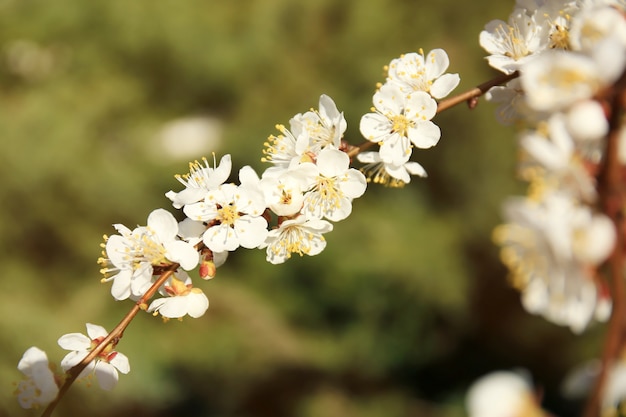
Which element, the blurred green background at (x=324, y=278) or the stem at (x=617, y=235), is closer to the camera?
the stem at (x=617, y=235)

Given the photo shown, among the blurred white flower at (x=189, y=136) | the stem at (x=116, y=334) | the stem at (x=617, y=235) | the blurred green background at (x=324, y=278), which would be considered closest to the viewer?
the stem at (x=617, y=235)

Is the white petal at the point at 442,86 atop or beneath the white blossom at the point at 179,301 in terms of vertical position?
atop

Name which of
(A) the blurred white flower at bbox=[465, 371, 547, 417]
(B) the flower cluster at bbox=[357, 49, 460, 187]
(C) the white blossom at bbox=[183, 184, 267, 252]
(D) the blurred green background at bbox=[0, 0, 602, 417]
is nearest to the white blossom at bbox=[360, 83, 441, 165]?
(B) the flower cluster at bbox=[357, 49, 460, 187]

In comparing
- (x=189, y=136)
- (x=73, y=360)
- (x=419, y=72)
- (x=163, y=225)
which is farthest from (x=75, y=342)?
(x=189, y=136)

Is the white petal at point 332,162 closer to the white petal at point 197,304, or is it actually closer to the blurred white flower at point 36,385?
the white petal at point 197,304

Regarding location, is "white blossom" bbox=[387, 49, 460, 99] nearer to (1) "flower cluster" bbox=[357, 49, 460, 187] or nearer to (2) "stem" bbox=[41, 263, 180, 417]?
(1) "flower cluster" bbox=[357, 49, 460, 187]

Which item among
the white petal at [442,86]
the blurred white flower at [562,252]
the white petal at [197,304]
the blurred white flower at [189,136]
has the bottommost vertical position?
the white petal at [197,304]

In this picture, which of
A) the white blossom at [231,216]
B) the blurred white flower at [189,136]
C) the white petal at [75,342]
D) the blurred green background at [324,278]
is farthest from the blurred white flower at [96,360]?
the blurred white flower at [189,136]
